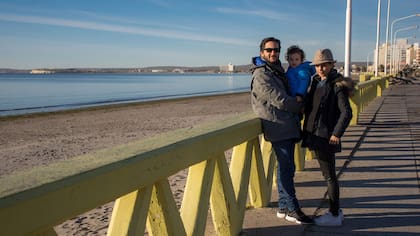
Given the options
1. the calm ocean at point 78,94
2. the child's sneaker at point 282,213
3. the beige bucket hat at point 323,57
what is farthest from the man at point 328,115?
the calm ocean at point 78,94

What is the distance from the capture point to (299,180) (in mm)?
5949

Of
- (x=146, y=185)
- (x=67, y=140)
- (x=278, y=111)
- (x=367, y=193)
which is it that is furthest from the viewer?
(x=67, y=140)

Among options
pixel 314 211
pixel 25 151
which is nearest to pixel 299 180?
pixel 314 211

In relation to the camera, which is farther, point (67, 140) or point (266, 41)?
point (67, 140)

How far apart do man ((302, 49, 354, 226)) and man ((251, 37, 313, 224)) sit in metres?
0.15

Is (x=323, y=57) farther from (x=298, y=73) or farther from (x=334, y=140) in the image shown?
(x=334, y=140)

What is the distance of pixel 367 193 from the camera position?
5320 mm

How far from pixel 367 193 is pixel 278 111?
76.2 inches

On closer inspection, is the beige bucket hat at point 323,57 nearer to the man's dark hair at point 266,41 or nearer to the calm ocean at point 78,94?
the man's dark hair at point 266,41

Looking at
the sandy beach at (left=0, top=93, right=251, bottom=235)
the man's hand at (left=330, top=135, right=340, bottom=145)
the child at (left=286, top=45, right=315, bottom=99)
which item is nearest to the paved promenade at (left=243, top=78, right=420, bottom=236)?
the man's hand at (left=330, top=135, right=340, bottom=145)

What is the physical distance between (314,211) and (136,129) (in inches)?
519

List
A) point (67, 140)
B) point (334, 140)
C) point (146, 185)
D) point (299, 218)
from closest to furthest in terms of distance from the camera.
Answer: point (146, 185) → point (334, 140) → point (299, 218) → point (67, 140)

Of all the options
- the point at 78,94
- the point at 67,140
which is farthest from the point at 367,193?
the point at 78,94

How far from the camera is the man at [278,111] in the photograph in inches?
155
